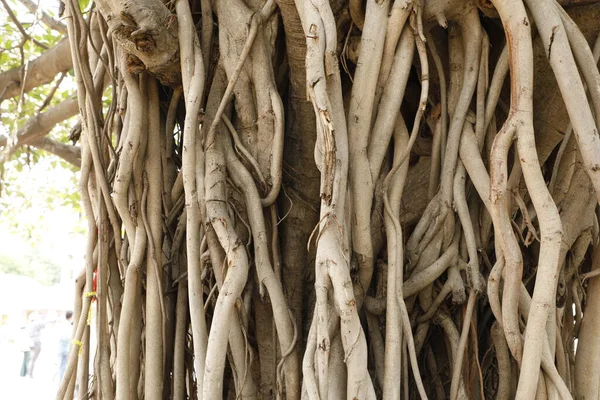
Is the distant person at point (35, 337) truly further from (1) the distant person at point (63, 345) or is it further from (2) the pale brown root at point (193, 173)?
(2) the pale brown root at point (193, 173)

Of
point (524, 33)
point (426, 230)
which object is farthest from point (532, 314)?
point (524, 33)

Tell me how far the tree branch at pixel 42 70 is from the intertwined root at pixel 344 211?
3.84 ft

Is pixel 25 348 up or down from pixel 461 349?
up

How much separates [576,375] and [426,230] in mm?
457

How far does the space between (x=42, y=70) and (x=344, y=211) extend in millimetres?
1928

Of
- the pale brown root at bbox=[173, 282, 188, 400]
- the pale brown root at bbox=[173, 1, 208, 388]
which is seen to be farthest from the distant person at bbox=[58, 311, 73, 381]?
the pale brown root at bbox=[173, 1, 208, 388]

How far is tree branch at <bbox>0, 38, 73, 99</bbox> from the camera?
2.80 metres

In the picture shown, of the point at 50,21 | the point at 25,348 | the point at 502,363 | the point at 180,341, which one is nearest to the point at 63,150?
the point at 50,21

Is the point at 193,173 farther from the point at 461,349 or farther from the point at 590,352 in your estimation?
the point at 590,352

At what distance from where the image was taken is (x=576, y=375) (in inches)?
62.5

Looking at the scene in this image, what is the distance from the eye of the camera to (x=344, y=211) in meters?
1.36

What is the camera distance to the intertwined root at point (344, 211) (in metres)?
1.33

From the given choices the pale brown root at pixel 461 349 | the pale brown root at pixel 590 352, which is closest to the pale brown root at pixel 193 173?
the pale brown root at pixel 461 349

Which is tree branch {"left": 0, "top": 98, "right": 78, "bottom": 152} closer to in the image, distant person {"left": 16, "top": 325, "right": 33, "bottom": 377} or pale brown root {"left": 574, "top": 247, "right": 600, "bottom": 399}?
pale brown root {"left": 574, "top": 247, "right": 600, "bottom": 399}
